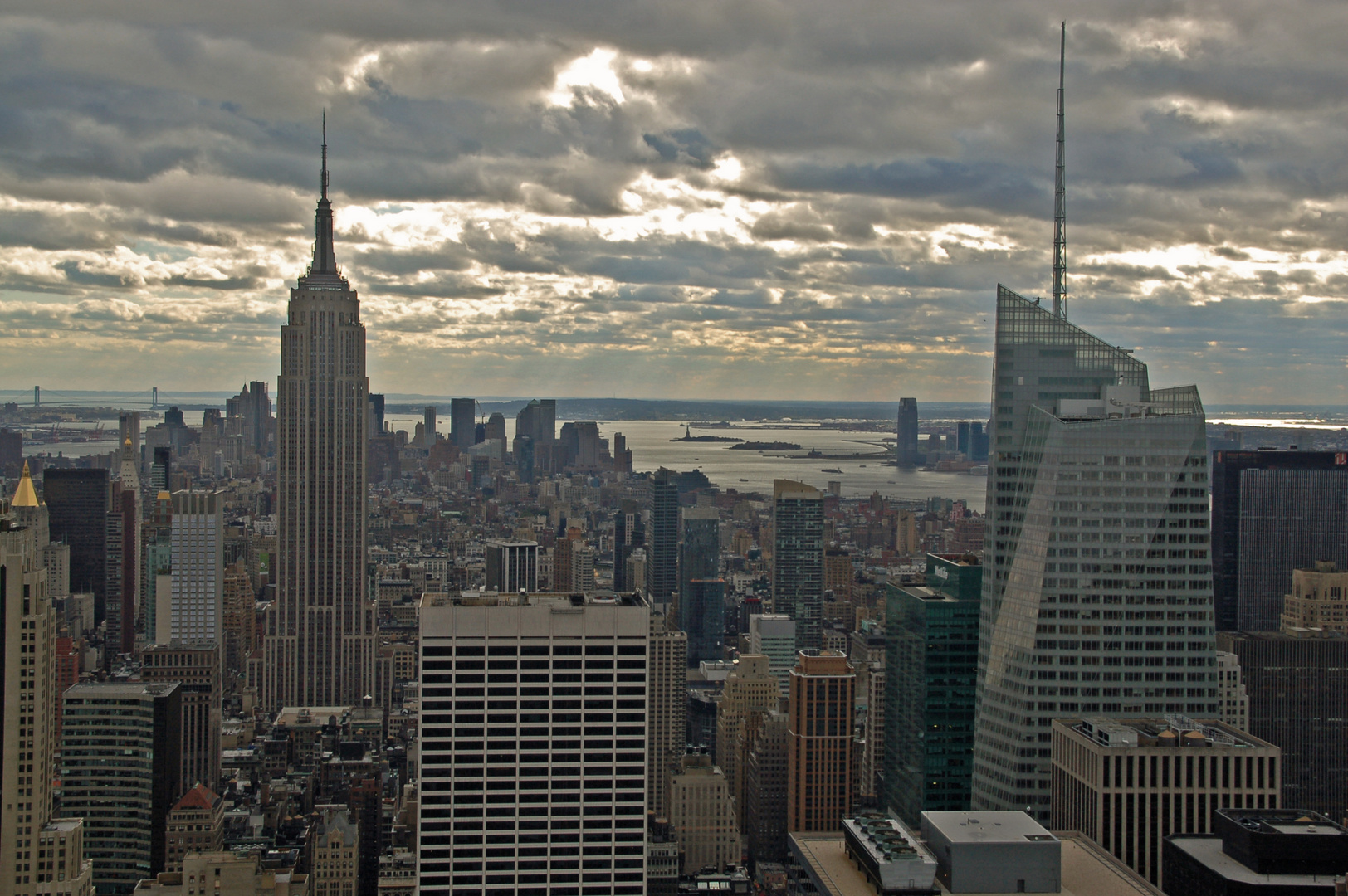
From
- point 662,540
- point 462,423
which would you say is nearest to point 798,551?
point 662,540

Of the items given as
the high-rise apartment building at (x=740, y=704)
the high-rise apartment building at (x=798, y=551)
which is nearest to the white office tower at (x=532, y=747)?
the high-rise apartment building at (x=740, y=704)

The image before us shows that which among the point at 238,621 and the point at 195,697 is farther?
the point at 238,621

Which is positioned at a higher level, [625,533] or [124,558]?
[625,533]

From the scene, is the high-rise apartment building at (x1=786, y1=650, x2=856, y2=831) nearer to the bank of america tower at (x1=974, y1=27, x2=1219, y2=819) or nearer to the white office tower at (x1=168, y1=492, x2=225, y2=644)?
the bank of america tower at (x1=974, y1=27, x2=1219, y2=819)

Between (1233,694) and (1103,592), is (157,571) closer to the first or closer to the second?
(1233,694)

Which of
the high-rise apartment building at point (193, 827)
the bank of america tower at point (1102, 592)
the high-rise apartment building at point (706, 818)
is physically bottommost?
the high-rise apartment building at point (706, 818)

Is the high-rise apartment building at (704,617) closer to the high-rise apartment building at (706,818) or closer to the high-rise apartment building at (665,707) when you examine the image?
the high-rise apartment building at (665,707)

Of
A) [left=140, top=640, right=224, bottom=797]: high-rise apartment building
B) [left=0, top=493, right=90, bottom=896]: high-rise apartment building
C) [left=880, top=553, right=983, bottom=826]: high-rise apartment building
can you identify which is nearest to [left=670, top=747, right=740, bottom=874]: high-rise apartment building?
[left=880, top=553, right=983, bottom=826]: high-rise apartment building
